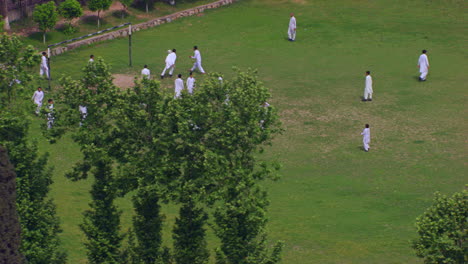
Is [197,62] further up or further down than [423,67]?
further up

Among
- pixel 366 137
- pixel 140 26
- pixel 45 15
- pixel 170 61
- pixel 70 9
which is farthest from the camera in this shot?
pixel 140 26

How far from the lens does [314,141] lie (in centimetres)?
3288

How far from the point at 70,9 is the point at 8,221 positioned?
26.1 m

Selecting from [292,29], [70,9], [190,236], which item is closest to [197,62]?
[292,29]

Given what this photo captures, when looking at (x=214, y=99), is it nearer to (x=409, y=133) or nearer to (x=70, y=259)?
(x=70, y=259)

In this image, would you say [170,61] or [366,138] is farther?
[170,61]

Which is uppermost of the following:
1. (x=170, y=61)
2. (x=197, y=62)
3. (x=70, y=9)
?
(x=70, y=9)

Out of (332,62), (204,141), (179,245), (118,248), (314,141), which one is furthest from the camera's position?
(332,62)

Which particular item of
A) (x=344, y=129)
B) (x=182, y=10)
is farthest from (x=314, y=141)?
(x=182, y=10)

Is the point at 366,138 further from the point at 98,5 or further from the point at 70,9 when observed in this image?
the point at 98,5

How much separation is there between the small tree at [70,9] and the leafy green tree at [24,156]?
20020 millimetres

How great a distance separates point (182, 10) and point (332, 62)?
11.0 meters

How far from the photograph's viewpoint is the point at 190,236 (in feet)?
73.9

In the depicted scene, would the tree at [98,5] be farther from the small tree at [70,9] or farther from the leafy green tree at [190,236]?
the leafy green tree at [190,236]
